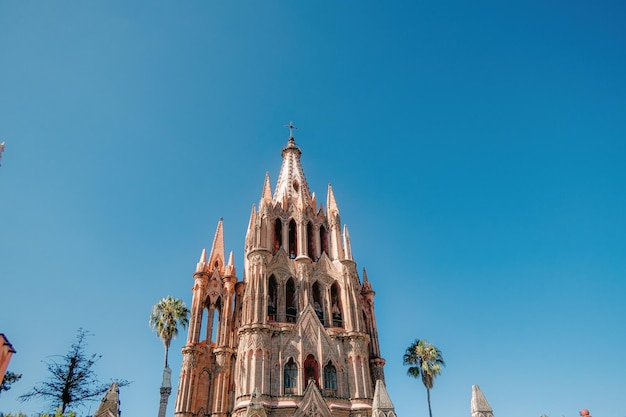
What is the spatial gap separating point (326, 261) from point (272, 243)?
5.07 metres

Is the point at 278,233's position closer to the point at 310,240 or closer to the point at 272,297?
the point at 310,240

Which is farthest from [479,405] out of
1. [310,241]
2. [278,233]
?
[278,233]

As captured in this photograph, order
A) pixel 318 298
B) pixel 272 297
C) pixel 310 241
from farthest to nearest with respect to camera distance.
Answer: pixel 310 241 → pixel 318 298 → pixel 272 297

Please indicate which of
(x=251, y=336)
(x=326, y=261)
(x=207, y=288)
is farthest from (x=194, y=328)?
(x=326, y=261)

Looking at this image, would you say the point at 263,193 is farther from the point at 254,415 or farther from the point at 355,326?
the point at 254,415

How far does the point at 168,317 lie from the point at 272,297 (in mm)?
8527

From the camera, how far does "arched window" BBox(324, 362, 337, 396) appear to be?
102 ft

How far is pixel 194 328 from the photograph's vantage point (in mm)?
36375

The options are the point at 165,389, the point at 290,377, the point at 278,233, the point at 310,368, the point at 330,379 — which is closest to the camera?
the point at 165,389

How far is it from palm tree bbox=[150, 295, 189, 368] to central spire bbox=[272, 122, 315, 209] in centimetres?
1334

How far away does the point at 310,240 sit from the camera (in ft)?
139

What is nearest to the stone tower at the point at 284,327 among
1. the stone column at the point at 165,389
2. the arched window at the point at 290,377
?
the arched window at the point at 290,377

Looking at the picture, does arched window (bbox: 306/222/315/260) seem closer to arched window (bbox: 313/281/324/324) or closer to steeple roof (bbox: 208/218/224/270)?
→ arched window (bbox: 313/281/324/324)

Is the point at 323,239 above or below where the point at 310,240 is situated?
above
